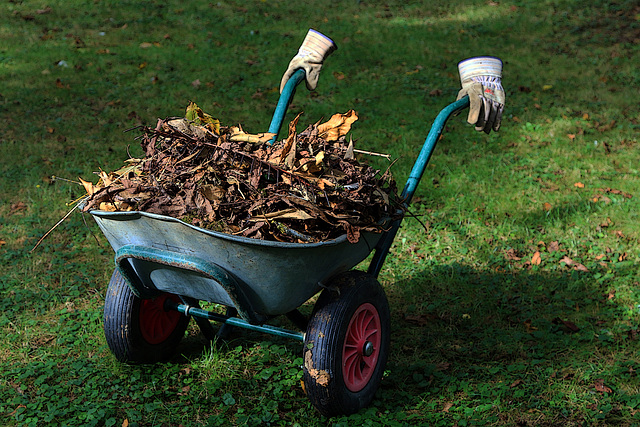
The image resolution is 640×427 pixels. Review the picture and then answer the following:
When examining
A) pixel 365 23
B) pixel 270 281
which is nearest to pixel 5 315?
pixel 270 281

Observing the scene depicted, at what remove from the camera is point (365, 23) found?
1023cm

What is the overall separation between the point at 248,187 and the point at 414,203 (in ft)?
10.3

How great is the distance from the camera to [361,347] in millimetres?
3029

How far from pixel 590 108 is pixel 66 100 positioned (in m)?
6.29

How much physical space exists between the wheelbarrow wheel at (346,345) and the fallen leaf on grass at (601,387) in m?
1.18

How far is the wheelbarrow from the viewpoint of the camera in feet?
8.11

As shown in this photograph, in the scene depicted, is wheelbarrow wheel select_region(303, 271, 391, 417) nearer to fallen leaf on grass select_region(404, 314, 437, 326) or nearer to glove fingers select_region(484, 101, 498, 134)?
fallen leaf on grass select_region(404, 314, 437, 326)

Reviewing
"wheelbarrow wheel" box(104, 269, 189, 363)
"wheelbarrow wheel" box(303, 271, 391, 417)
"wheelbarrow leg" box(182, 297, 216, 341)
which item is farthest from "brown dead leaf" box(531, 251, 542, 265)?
"wheelbarrow wheel" box(104, 269, 189, 363)

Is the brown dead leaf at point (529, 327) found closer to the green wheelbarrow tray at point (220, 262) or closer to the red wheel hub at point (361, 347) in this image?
the red wheel hub at point (361, 347)

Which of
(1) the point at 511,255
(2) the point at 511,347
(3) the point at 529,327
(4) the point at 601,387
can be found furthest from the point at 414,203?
(4) the point at 601,387

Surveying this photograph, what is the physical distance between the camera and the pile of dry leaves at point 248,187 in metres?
2.61

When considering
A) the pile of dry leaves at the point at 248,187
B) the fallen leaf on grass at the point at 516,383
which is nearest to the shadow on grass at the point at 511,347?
the fallen leaf on grass at the point at 516,383

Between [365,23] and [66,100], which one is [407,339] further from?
[365,23]

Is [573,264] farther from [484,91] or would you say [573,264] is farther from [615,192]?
[484,91]
